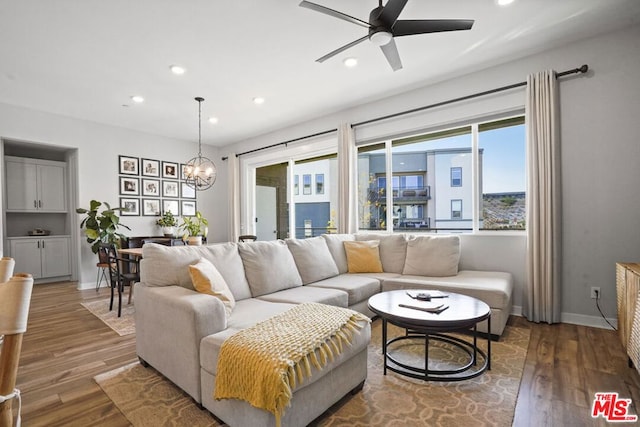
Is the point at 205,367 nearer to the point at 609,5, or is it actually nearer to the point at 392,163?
the point at 392,163

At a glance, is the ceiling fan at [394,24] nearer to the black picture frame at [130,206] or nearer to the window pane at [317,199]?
the window pane at [317,199]

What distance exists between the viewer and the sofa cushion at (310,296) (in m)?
2.59

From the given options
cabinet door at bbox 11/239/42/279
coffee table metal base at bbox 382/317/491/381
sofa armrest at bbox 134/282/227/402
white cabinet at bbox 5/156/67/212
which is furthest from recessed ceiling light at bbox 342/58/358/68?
cabinet door at bbox 11/239/42/279

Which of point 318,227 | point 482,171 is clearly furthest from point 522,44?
point 318,227

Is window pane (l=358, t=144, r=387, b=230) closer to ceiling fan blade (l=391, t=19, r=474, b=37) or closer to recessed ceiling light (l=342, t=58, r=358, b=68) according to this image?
recessed ceiling light (l=342, t=58, r=358, b=68)

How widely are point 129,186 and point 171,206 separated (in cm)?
86

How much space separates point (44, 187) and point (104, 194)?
3.84 ft

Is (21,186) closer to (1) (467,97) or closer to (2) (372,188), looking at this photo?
(2) (372,188)

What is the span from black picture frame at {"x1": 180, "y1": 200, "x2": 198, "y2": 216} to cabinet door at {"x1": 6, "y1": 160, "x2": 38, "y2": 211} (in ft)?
7.79

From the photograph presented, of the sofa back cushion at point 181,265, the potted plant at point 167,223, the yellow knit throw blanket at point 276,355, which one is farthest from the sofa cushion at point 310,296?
the potted plant at point 167,223

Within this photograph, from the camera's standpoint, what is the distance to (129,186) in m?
5.77

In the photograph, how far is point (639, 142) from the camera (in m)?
2.86

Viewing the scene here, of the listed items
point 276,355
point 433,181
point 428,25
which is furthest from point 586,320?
point 276,355

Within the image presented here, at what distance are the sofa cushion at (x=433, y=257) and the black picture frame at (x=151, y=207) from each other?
4.91 m
